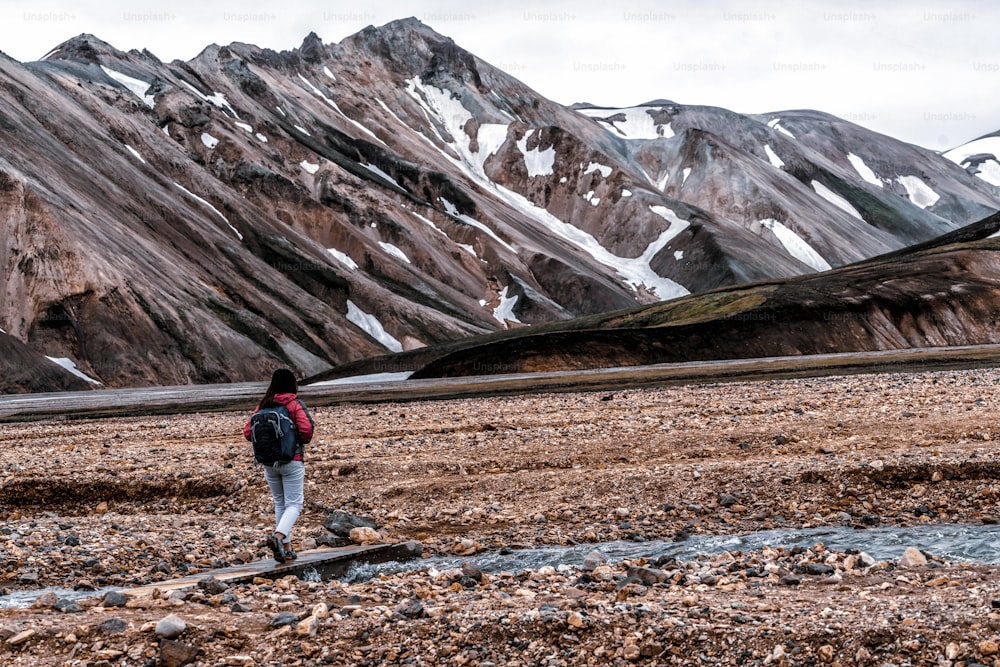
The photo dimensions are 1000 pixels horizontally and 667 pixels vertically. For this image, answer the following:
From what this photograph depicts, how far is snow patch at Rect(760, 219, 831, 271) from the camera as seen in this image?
190750 mm

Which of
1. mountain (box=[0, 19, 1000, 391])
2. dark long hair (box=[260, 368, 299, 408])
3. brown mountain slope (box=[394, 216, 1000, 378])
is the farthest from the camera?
mountain (box=[0, 19, 1000, 391])

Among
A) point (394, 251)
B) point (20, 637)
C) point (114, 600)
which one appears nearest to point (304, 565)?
point (114, 600)

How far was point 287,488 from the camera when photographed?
12516mm

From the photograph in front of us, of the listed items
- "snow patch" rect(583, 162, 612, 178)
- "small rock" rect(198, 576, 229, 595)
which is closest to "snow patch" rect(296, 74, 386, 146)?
"snow patch" rect(583, 162, 612, 178)

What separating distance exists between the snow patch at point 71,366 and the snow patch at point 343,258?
54922 mm

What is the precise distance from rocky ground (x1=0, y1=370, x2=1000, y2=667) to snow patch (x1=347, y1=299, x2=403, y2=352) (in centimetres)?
9345

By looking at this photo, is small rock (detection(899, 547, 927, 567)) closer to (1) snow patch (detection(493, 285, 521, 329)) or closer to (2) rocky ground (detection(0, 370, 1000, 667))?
(2) rocky ground (detection(0, 370, 1000, 667))

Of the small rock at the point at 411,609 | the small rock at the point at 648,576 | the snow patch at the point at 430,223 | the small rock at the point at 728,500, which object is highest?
the snow patch at the point at 430,223

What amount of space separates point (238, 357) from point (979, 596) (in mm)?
94552

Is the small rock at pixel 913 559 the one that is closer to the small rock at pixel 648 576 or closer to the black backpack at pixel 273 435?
the small rock at pixel 648 576

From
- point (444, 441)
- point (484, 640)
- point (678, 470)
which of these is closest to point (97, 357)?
point (444, 441)

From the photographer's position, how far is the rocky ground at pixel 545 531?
8367mm

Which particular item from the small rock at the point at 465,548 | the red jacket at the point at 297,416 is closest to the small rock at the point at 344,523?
the small rock at the point at 465,548

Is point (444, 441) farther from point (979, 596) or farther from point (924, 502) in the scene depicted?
point (979, 596)
